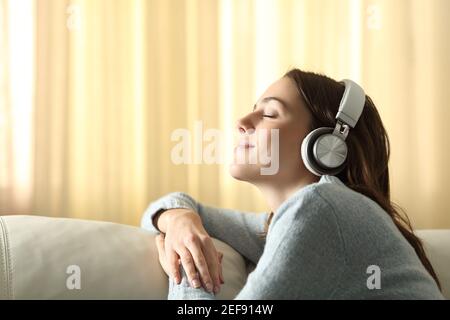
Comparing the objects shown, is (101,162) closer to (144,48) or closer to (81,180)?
(81,180)

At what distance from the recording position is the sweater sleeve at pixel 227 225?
4.13 ft

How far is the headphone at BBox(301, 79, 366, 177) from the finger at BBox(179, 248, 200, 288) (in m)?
0.28

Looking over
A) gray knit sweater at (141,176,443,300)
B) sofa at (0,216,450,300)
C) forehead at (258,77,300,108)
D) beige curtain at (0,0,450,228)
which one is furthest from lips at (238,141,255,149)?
beige curtain at (0,0,450,228)

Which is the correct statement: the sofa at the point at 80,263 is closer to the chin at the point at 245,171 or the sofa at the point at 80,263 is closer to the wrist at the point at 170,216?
the wrist at the point at 170,216

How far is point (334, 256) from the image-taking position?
821 mm

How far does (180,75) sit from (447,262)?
1120mm

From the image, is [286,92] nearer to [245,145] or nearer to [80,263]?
[245,145]

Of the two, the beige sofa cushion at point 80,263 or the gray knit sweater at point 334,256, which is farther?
the beige sofa cushion at point 80,263

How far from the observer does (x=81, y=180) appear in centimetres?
198

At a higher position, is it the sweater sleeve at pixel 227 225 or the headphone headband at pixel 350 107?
the headphone headband at pixel 350 107

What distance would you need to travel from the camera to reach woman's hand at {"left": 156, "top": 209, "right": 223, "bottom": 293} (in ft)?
3.39

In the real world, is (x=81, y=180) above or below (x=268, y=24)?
below

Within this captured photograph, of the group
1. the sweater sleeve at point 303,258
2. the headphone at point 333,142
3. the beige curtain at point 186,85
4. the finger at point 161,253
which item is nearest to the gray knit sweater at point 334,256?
the sweater sleeve at point 303,258
